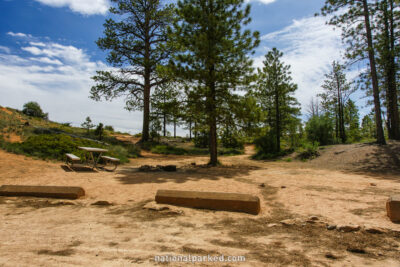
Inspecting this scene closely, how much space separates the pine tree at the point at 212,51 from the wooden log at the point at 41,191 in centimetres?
770

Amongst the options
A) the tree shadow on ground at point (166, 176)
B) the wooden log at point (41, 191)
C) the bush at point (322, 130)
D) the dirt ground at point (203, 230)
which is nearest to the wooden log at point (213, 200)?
the dirt ground at point (203, 230)

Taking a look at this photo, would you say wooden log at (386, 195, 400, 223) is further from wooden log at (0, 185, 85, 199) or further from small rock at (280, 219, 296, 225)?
wooden log at (0, 185, 85, 199)

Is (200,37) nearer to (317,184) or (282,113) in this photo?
(317,184)

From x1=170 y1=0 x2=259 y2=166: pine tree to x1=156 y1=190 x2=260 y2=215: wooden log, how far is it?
24.1 ft

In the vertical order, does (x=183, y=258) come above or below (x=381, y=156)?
below

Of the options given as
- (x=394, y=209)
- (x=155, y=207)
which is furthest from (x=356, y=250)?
(x=155, y=207)

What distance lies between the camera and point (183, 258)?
258 centimetres

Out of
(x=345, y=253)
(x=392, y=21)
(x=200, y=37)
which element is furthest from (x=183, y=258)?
(x=392, y=21)

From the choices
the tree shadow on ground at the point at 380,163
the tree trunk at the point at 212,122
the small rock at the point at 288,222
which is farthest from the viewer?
the tree trunk at the point at 212,122

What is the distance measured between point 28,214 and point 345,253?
5.03 meters

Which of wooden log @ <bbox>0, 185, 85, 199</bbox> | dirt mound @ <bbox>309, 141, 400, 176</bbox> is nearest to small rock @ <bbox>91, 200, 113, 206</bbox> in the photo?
wooden log @ <bbox>0, 185, 85, 199</bbox>

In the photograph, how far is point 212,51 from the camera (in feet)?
38.1

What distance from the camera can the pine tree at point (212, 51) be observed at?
11812 mm

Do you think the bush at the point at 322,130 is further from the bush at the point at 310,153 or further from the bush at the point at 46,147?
the bush at the point at 46,147
